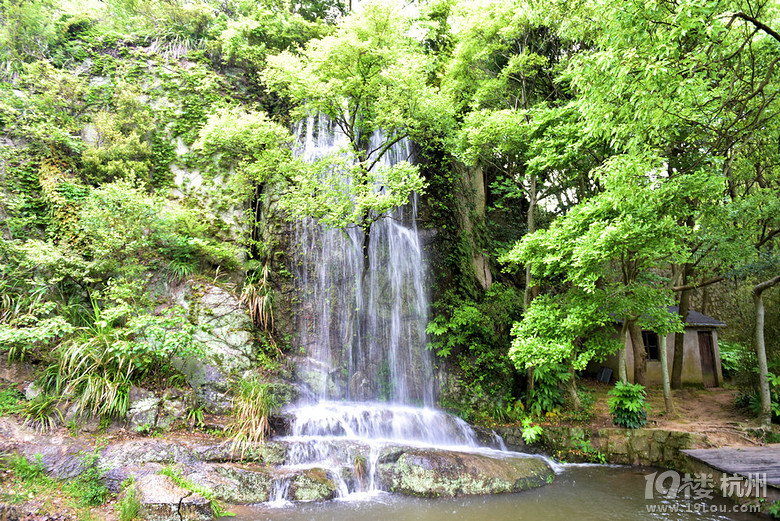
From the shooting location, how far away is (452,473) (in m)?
6.20

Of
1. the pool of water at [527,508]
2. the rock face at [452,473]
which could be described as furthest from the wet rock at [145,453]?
the rock face at [452,473]

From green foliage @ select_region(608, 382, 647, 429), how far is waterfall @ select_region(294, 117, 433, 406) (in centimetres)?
407

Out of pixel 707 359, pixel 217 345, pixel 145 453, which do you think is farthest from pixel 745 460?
pixel 217 345

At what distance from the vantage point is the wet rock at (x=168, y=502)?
15.4 ft

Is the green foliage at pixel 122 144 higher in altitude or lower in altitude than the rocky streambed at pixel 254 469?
higher

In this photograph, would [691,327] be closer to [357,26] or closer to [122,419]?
[357,26]

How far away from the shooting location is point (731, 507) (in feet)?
17.9

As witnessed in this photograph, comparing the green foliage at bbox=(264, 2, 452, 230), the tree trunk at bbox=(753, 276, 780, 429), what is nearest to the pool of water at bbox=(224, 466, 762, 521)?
the tree trunk at bbox=(753, 276, 780, 429)

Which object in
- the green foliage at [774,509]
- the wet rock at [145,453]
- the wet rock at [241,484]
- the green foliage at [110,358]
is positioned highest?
the green foliage at [110,358]

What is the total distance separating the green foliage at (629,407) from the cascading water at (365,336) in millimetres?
3032

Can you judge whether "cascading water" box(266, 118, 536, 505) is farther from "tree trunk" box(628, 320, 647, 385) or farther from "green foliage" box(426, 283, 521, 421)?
"tree trunk" box(628, 320, 647, 385)

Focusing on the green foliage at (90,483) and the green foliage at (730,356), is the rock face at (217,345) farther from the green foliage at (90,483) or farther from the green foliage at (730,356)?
the green foliage at (730,356)

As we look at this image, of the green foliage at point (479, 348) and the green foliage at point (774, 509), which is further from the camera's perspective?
the green foliage at point (479, 348)

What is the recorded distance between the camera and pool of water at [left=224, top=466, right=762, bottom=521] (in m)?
5.17
